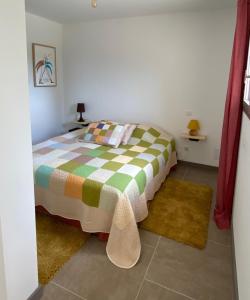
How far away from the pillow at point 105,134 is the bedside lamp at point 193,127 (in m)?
1.04

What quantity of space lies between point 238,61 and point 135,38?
6.79 feet

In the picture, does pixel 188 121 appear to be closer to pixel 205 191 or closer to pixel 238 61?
pixel 205 191

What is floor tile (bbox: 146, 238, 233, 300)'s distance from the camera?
5.28 feet

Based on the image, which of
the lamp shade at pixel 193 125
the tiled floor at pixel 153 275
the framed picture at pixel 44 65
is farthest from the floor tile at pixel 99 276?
the framed picture at pixel 44 65

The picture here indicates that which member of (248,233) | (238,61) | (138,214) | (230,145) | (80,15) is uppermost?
(80,15)

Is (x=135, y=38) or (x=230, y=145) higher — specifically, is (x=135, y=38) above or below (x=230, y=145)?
above

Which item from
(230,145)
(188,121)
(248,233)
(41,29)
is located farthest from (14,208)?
(41,29)

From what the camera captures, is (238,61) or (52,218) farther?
(52,218)

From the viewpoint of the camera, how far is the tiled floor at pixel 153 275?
5.14 feet

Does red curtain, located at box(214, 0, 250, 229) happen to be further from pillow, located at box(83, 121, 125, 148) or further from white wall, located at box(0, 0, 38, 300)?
white wall, located at box(0, 0, 38, 300)

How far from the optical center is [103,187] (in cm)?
199

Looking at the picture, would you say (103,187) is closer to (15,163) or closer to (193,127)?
(15,163)

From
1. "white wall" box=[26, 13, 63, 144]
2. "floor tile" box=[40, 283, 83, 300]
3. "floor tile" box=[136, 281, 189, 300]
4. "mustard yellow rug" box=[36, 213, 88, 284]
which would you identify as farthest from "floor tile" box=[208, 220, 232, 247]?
"white wall" box=[26, 13, 63, 144]

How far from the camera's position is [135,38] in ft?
11.9
